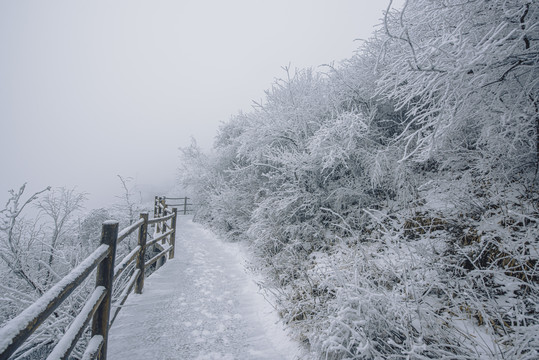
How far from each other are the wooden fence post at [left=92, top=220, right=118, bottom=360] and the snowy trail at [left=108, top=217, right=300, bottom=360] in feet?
2.15

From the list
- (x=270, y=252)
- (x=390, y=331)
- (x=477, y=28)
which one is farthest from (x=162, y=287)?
(x=477, y=28)

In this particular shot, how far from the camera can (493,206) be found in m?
3.87

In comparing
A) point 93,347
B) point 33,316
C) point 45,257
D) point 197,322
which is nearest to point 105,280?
point 93,347

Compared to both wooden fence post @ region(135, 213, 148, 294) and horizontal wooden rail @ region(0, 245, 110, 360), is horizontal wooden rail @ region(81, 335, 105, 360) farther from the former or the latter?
wooden fence post @ region(135, 213, 148, 294)

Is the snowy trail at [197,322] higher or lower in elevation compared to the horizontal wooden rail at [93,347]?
lower

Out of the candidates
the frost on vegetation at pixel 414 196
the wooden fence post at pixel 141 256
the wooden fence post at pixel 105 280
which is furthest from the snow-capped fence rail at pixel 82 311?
the frost on vegetation at pixel 414 196

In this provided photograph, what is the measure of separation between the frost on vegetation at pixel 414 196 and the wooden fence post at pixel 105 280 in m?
1.99

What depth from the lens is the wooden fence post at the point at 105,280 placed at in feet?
6.92

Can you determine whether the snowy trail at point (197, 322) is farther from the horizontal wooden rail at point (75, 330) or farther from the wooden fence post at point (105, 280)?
the horizontal wooden rail at point (75, 330)

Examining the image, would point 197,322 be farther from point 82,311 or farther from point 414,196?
point 414,196

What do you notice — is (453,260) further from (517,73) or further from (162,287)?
(162,287)

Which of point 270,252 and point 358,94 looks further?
point 358,94

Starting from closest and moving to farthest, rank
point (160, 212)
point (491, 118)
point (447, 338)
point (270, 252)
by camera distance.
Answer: point (447, 338) → point (491, 118) → point (270, 252) → point (160, 212)

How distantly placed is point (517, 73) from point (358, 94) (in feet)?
13.5
